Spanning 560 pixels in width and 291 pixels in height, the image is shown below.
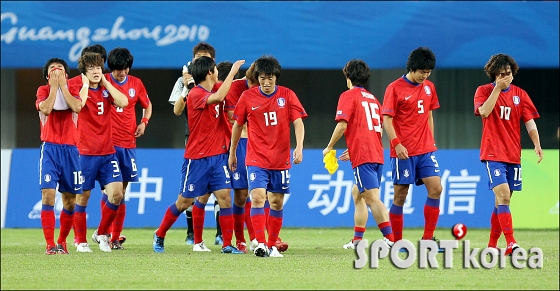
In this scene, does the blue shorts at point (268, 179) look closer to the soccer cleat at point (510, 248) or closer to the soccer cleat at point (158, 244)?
the soccer cleat at point (158, 244)

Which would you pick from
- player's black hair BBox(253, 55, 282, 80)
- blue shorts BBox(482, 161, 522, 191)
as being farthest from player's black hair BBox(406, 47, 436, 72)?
player's black hair BBox(253, 55, 282, 80)

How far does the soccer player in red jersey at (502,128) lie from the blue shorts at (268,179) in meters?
2.14

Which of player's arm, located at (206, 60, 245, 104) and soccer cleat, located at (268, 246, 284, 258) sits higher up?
→ player's arm, located at (206, 60, 245, 104)

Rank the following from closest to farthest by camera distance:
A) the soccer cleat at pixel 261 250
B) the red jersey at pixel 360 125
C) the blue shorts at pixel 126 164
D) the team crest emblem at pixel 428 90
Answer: the soccer cleat at pixel 261 250, the red jersey at pixel 360 125, the team crest emblem at pixel 428 90, the blue shorts at pixel 126 164

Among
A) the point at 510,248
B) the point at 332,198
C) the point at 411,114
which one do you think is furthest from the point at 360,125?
the point at 332,198

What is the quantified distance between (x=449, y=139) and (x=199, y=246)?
8782mm

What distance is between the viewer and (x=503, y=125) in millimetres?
10219

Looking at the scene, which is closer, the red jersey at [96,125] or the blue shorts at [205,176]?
the blue shorts at [205,176]

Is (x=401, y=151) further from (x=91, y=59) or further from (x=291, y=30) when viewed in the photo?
(x=291, y=30)

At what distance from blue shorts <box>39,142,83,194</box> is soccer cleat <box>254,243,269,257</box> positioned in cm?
213

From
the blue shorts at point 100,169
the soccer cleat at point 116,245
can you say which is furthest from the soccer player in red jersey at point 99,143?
the soccer cleat at point 116,245

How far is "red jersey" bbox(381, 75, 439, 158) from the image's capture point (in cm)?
1030

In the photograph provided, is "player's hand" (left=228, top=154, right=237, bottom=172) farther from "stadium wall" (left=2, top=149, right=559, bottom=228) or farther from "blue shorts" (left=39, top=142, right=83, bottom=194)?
"stadium wall" (left=2, top=149, right=559, bottom=228)

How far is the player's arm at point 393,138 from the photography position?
9945 mm
